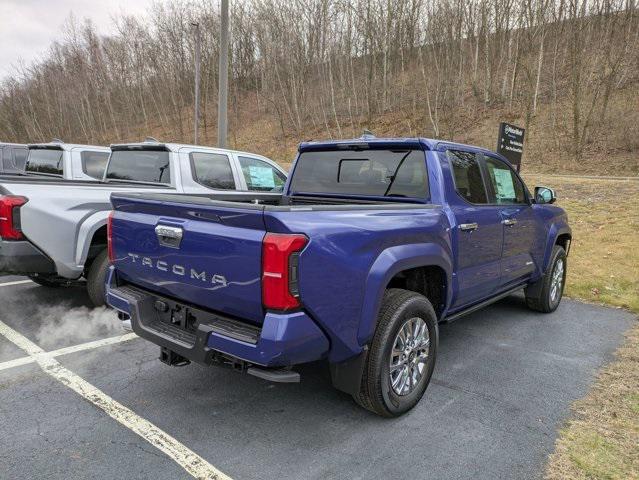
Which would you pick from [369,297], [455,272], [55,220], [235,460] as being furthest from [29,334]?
[455,272]

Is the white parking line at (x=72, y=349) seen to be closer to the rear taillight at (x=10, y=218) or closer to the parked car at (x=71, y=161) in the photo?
the rear taillight at (x=10, y=218)

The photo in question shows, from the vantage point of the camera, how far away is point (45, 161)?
25.3 ft

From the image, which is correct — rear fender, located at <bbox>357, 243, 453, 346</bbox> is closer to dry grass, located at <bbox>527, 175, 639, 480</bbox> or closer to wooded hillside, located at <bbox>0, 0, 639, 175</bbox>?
dry grass, located at <bbox>527, 175, 639, 480</bbox>

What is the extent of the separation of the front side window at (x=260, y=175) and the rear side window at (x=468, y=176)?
11.4 feet

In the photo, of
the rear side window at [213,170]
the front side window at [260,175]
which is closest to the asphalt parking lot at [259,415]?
the rear side window at [213,170]

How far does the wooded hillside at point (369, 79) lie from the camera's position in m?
20.0

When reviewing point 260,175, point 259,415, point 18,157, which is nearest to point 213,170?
point 260,175

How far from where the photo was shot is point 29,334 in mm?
4430

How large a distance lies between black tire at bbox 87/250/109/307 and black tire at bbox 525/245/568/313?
194 inches

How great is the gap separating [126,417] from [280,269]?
1.64 meters

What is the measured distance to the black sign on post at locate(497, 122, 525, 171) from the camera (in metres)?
9.12

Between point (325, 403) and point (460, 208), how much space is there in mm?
1860

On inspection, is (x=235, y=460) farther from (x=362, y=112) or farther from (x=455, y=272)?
(x=362, y=112)

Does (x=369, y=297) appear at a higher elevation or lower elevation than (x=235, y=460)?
higher
